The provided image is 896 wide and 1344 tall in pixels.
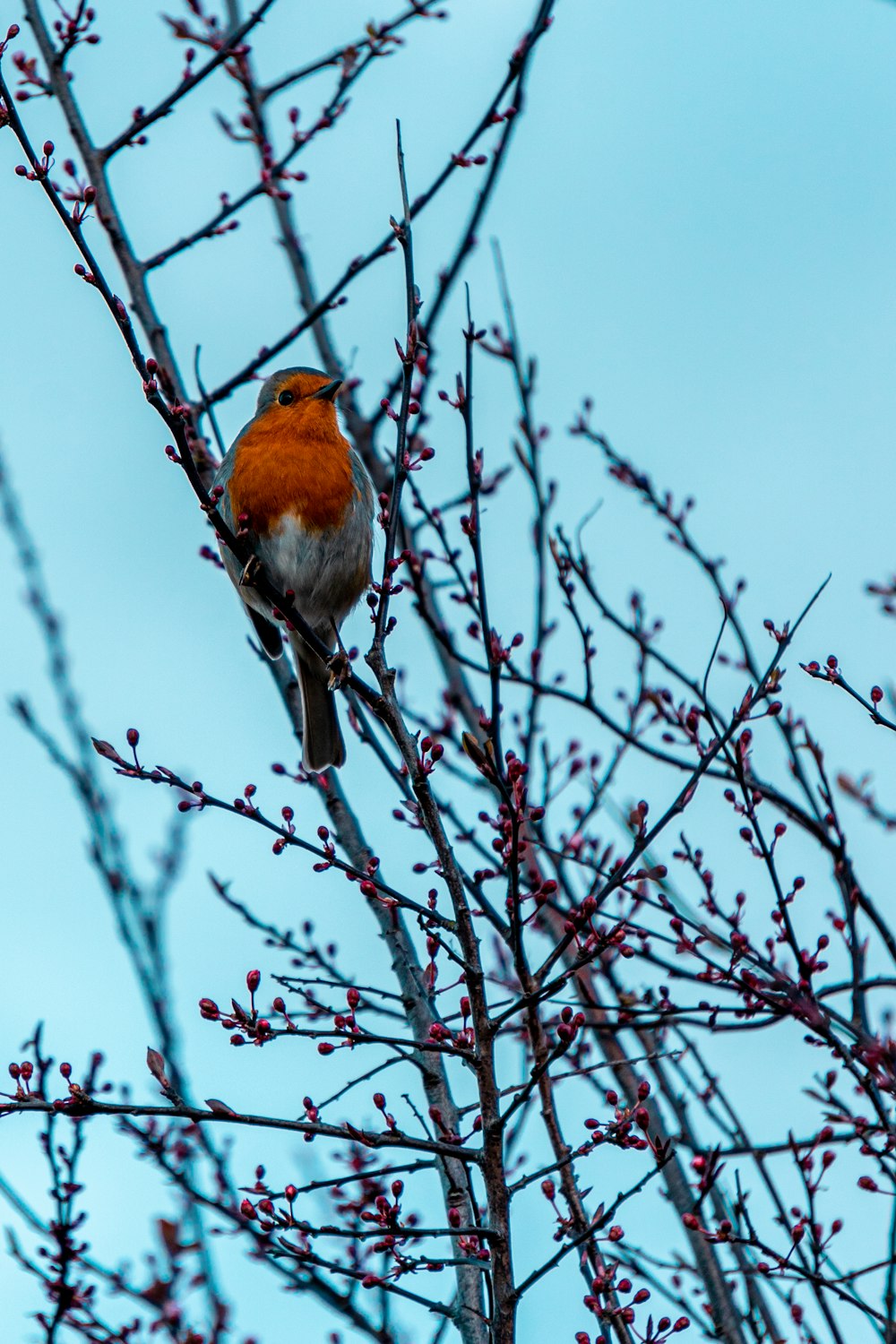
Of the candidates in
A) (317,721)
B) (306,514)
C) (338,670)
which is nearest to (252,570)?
(338,670)

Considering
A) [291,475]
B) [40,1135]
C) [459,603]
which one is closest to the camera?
[40,1135]

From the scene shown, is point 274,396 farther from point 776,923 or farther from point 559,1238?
point 559,1238

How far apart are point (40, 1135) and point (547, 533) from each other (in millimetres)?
2506

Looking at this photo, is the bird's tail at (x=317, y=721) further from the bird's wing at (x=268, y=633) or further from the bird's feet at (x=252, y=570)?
the bird's feet at (x=252, y=570)

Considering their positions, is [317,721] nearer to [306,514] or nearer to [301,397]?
[306,514]

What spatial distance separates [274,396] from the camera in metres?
6.20

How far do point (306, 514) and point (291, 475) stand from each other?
17cm

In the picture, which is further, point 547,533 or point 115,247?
point 115,247

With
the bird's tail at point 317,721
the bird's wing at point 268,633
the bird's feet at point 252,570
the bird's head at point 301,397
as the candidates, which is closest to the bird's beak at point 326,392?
the bird's head at point 301,397

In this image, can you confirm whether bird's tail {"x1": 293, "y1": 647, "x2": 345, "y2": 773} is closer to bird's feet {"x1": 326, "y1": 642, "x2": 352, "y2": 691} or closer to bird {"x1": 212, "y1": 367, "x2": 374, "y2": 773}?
bird {"x1": 212, "y1": 367, "x2": 374, "y2": 773}

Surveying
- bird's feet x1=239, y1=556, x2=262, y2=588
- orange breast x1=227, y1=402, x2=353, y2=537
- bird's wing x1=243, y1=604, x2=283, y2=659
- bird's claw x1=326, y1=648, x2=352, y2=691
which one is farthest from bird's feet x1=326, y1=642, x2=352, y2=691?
bird's wing x1=243, y1=604, x2=283, y2=659

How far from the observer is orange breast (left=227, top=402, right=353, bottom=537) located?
5.60m

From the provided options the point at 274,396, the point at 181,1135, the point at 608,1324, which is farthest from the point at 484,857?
the point at 274,396

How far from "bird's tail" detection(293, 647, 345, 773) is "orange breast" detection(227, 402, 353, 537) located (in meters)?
0.63
